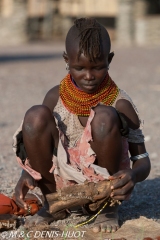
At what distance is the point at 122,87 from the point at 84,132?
733 centimetres

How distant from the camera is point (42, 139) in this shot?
11.0 ft

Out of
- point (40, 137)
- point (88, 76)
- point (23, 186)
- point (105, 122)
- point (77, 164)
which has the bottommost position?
point (23, 186)

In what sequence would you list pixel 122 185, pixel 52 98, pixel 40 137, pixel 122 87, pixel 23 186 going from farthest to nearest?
pixel 122 87, pixel 52 98, pixel 23 186, pixel 40 137, pixel 122 185

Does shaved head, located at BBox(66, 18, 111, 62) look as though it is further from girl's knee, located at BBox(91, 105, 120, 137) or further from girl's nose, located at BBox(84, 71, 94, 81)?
girl's knee, located at BBox(91, 105, 120, 137)

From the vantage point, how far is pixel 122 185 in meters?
3.10

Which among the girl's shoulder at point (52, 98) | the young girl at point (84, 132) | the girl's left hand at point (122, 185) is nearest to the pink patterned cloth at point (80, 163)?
the young girl at point (84, 132)

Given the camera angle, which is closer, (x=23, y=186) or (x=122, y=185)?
(x=122, y=185)

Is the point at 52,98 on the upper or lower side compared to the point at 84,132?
upper

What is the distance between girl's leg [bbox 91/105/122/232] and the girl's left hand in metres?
0.17

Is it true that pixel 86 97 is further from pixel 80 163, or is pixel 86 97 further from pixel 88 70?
pixel 80 163

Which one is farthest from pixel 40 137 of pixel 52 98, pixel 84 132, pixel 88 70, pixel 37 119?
pixel 88 70

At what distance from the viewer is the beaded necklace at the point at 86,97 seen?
3.43 meters

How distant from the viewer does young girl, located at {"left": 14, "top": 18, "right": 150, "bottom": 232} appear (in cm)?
326

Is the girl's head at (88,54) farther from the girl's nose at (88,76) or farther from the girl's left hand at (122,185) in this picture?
the girl's left hand at (122,185)
